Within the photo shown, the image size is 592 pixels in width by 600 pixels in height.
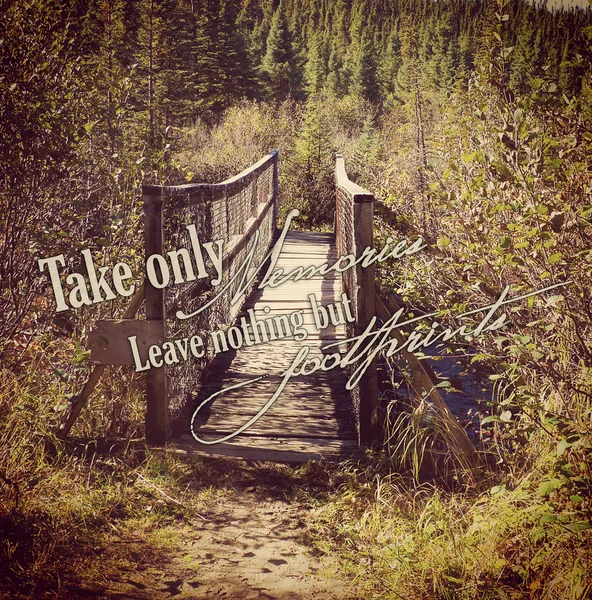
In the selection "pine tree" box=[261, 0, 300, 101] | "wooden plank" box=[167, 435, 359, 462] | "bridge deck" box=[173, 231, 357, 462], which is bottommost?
"bridge deck" box=[173, 231, 357, 462]

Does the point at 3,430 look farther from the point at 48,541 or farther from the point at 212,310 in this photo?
the point at 212,310

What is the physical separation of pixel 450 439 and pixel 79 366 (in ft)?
7.62

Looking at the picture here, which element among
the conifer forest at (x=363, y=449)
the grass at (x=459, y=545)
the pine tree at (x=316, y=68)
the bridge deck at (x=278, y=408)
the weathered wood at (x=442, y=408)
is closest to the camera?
the grass at (x=459, y=545)

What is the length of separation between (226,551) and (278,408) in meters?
1.82

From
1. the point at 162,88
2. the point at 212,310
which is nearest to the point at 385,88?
the point at 162,88

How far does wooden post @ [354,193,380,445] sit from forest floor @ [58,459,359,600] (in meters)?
0.48

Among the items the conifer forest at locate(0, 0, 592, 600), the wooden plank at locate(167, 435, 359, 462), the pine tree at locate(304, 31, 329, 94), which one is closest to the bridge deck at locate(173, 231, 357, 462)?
the wooden plank at locate(167, 435, 359, 462)

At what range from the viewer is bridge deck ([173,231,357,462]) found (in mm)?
4051

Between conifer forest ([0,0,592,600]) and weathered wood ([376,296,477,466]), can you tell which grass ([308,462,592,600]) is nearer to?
conifer forest ([0,0,592,600])

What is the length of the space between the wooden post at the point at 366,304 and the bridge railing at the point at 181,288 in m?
1.24

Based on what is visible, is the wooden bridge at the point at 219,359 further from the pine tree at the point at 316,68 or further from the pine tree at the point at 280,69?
the pine tree at the point at 316,68

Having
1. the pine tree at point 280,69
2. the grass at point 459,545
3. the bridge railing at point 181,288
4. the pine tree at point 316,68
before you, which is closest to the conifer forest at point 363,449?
the grass at point 459,545

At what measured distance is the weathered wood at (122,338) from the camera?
12.6 feet

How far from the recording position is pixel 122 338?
3848 millimetres
